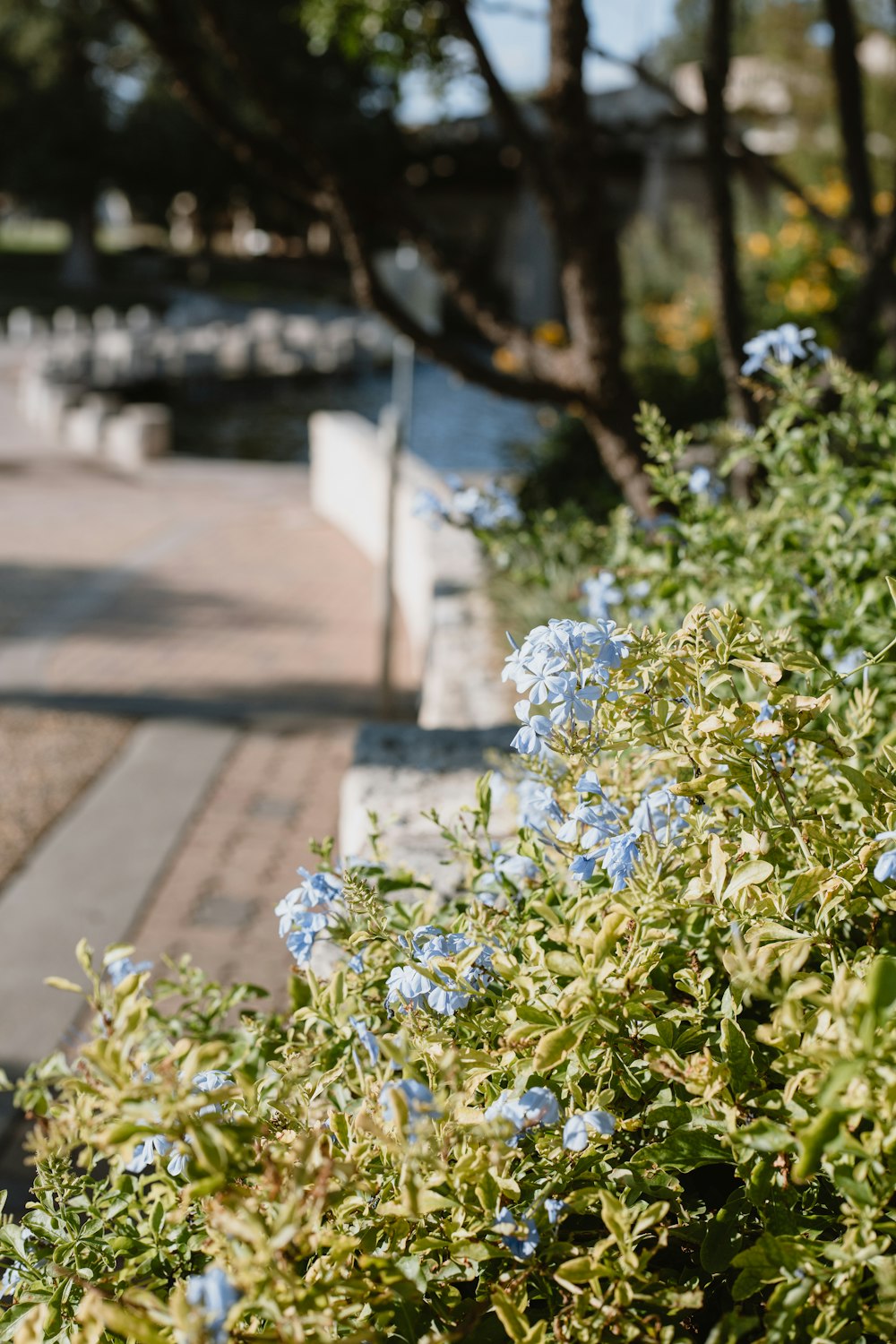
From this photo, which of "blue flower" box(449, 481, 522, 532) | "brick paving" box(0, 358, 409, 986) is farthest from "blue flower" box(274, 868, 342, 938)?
"brick paving" box(0, 358, 409, 986)

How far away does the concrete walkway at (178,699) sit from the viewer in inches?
167

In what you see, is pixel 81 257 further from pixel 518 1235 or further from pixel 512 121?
pixel 518 1235

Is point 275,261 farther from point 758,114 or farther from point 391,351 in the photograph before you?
point 758,114

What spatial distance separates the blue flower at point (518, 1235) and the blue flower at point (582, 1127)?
0.32ft

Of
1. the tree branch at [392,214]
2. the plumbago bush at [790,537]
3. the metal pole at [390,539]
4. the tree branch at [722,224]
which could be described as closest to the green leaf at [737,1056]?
the plumbago bush at [790,537]

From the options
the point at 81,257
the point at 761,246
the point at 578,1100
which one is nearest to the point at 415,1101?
the point at 578,1100

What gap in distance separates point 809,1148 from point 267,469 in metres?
14.0

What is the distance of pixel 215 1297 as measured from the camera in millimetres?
1134

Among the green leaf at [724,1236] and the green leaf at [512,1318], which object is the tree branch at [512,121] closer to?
the green leaf at [724,1236]

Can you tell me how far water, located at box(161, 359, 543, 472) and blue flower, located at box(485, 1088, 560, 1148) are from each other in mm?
12011

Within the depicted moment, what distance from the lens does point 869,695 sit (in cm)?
193

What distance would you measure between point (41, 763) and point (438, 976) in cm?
443

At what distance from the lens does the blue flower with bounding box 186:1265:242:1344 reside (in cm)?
113

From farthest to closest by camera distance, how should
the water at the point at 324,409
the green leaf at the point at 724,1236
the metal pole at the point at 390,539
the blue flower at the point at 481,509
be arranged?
the water at the point at 324,409 → the metal pole at the point at 390,539 → the blue flower at the point at 481,509 → the green leaf at the point at 724,1236
